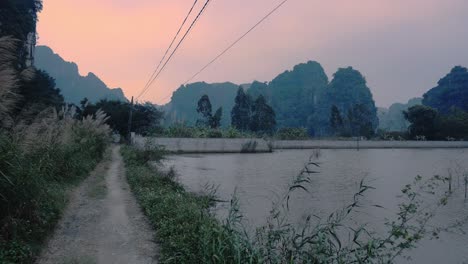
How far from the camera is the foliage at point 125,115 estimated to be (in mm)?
48562

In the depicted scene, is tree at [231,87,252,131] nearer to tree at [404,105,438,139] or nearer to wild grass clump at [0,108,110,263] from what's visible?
tree at [404,105,438,139]

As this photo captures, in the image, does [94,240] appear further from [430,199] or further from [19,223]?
[430,199]

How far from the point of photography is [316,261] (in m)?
4.60

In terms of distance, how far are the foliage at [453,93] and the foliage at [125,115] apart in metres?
80.9

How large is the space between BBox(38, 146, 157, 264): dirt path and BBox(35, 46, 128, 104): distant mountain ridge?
7072 inches

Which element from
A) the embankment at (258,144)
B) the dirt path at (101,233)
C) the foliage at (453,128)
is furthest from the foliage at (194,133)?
the foliage at (453,128)

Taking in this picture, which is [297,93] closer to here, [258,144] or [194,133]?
[258,144]

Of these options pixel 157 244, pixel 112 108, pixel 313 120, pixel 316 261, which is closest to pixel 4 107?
pixel 157 244

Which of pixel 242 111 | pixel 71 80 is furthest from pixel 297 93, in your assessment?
pixel 71 80

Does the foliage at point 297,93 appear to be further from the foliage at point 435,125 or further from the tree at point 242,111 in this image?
the foliage at point 435,125

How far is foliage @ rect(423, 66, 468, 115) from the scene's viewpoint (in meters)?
100

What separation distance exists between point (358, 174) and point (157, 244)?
18295mm

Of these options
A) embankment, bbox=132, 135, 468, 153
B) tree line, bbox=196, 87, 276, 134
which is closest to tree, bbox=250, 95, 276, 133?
tree line, bbox=196, 87, 276, 134

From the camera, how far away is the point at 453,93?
102 meters
